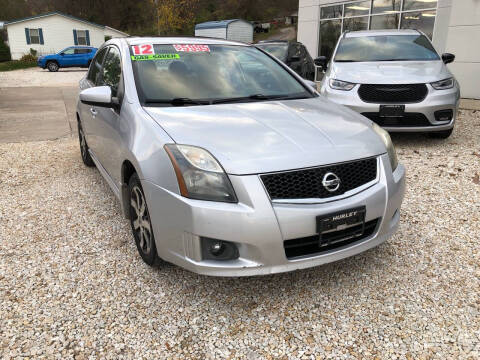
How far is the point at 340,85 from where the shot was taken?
6.38 m

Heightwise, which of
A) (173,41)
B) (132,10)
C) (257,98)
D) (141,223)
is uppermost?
(132,10)

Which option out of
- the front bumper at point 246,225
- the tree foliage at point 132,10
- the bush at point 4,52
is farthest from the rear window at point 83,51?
the front bumper at point 246,225

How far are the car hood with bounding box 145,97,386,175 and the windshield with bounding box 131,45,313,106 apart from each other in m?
0.20

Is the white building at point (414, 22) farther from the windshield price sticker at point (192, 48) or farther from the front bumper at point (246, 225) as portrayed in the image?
the front bumper at point (246, 225)

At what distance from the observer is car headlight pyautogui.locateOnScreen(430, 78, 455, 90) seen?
5957mm

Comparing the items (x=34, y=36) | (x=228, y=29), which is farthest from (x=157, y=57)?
(x=34, y=36)

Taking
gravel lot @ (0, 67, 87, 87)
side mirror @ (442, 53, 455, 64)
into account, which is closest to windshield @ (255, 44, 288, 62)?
side mirror @ (442, 53, 455, 64)

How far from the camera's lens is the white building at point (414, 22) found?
1057cm

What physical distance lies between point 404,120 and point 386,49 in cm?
186

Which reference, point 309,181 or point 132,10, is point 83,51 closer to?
point 132,10

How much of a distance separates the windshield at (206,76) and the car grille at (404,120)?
8.60 feet

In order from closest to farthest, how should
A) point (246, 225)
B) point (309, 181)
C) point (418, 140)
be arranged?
point (246, 225) → point (309, 181) → point (418, 140)

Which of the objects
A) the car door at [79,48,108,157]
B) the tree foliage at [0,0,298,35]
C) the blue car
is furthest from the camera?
the tree foliage at [0,0,298,35]

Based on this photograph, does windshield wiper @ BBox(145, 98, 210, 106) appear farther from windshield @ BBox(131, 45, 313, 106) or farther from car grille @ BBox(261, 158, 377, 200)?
car grille @ BBox(261, 158, 377, 200)
